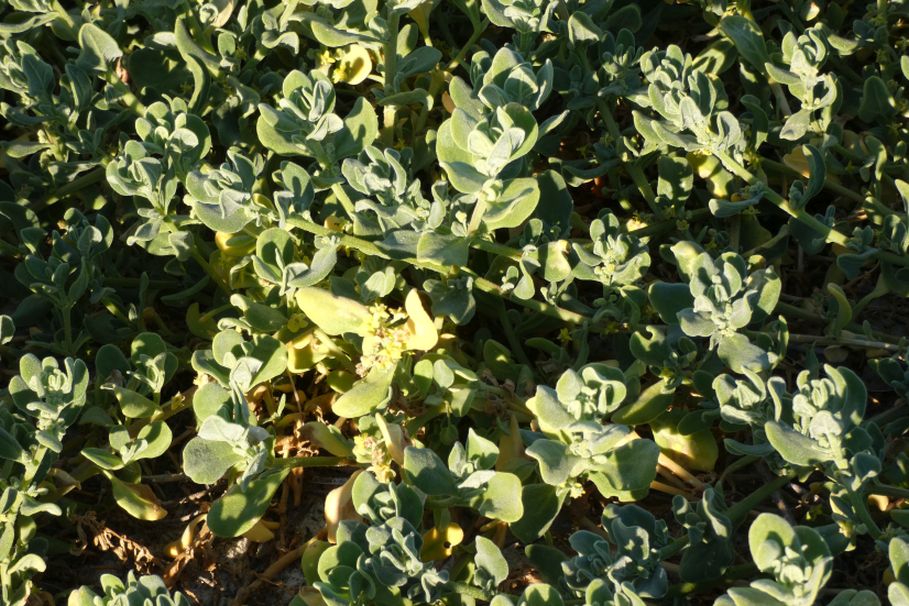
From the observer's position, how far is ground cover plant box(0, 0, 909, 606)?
6.38 feet

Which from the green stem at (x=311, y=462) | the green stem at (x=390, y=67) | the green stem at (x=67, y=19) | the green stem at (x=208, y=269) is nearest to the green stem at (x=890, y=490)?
the green stem at (x=311, y=462)

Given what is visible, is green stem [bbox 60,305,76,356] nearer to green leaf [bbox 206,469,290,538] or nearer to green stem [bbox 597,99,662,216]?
green leaf [bbox 206,469,290,538]

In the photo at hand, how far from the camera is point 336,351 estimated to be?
94.3 inches

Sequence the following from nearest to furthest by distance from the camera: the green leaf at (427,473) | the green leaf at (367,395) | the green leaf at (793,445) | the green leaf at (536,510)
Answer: the green leaf at (793,445)
the green leaf at (427,473)
the green leaf at (536,510)
the green leaf at (367,395)

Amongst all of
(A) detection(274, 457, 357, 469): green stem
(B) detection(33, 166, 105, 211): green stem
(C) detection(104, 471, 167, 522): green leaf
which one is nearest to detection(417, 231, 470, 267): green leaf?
(A) detection(274, 457, 357, 469): green stem

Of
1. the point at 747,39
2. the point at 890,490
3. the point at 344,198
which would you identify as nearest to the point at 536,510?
the point at 890,490

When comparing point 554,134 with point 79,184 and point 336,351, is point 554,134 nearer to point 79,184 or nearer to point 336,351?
point 336,351

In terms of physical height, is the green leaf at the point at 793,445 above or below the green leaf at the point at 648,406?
above

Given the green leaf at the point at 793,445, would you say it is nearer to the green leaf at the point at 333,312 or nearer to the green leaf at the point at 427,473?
the green leaf at the point at 427,473

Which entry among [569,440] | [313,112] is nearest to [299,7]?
[313,112]

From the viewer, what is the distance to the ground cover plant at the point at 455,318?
195 centimetres

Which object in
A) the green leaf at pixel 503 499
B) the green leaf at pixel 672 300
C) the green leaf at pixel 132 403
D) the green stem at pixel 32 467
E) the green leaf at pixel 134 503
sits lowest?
the green leaf at pixel 134 503

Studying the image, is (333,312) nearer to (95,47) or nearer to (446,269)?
(446,269)

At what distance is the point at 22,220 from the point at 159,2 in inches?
24.1
